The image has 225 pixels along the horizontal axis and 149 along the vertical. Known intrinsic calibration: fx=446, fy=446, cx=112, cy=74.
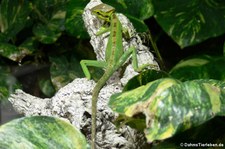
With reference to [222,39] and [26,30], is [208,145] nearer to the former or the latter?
[222,39]

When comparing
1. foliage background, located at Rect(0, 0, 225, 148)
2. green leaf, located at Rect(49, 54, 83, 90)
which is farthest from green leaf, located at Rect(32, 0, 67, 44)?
green leaf, located at Rect(49, 54, 83, 90)

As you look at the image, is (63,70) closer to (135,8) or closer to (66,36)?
(66,36)

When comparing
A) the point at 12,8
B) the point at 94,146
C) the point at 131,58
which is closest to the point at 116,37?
the point at 131,58

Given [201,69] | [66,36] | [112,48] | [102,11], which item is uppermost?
[102,11]

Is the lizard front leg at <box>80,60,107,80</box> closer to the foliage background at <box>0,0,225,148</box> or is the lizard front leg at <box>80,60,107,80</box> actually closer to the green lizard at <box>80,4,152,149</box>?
the green lizard at <box>80,4,152,149</box>

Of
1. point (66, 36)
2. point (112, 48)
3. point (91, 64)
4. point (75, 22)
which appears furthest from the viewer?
point (66, 36)

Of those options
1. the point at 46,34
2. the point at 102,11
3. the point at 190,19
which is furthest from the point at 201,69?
the point at 46,34
